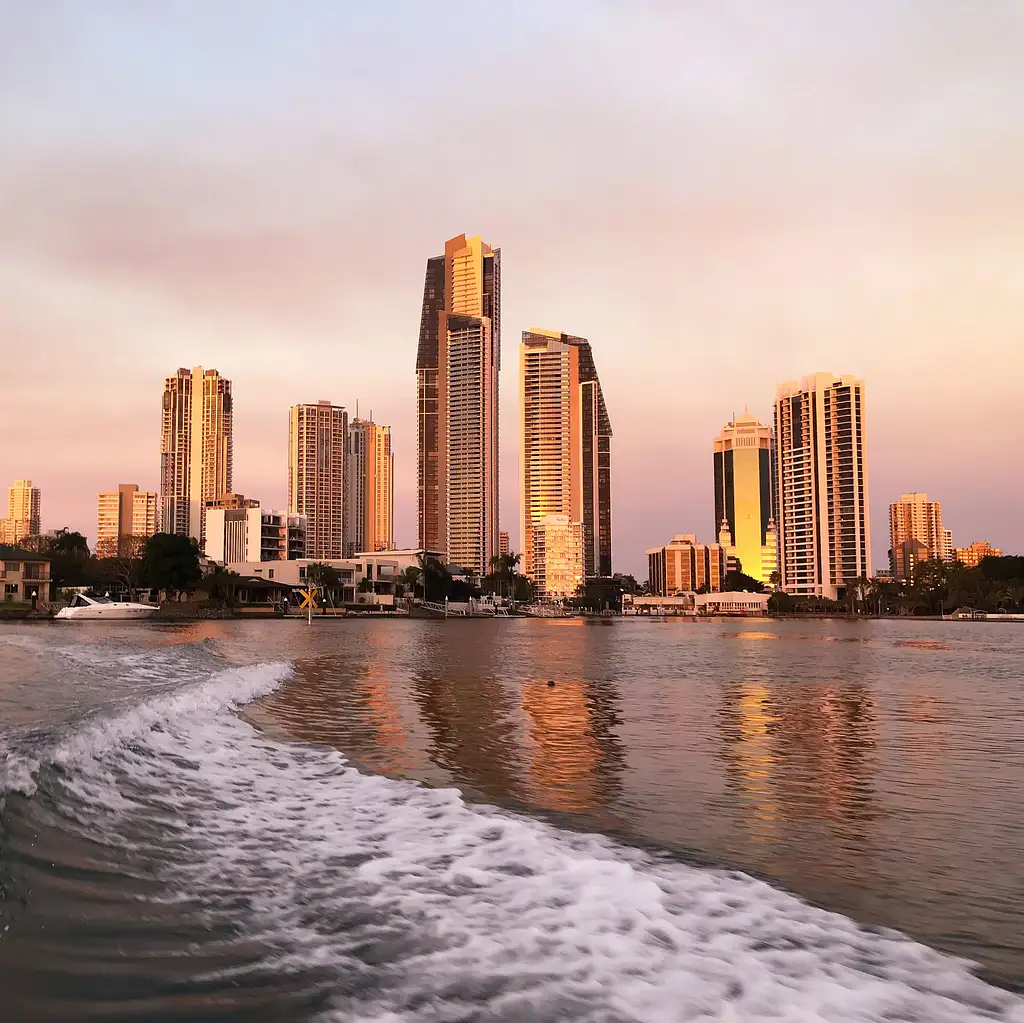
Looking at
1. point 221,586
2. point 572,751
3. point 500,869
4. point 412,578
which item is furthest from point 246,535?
point 500,869

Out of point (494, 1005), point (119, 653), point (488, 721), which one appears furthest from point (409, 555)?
point (494, 1005)

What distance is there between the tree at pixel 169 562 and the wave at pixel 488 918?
296ft

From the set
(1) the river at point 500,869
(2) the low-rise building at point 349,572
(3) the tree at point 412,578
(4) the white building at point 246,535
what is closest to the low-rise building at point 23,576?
(2) the low-rise building at point 349,572

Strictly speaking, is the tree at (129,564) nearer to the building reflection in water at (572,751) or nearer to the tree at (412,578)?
the tree at (412,578)

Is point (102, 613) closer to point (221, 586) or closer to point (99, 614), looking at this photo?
point (99, 614)

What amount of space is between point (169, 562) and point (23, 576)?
15.3 m

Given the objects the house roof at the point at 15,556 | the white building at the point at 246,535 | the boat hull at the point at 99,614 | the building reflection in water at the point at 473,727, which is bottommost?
the boat hull at the point at 99,614

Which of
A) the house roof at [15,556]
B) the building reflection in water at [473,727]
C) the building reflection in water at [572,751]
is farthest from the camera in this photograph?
the house roof at [15,556]

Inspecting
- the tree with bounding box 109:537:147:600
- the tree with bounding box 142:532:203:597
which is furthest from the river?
the tree with bounding box 109:537:147:600

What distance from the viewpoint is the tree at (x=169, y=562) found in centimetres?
9188

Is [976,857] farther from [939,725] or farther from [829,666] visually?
[829,666]

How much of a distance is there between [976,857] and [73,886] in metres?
6.46

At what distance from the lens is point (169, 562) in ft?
303

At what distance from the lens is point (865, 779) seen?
9531 millimetres
